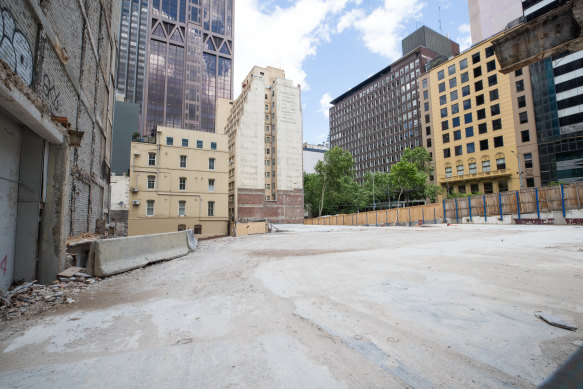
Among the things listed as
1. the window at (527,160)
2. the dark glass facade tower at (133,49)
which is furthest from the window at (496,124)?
the dark glass facade tower at (133,49)

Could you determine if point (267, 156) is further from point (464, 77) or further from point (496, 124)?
point (496, 124)

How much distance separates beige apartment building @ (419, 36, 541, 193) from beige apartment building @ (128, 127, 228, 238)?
45990 millimetres

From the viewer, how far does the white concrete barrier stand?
6.90 metres

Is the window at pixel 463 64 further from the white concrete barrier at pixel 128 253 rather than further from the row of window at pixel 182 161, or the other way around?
the white concrete barrier at pixel 128 253

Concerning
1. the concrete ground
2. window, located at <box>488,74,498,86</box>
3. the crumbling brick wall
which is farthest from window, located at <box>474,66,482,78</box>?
the concrete ground

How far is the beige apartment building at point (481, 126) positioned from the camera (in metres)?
46.9

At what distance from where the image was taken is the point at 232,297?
485cm

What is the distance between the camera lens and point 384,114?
95125mm

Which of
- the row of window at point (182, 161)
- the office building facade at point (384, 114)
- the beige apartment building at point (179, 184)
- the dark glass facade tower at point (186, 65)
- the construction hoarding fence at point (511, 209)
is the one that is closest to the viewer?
the construction hoarding fence at point (511, 209)

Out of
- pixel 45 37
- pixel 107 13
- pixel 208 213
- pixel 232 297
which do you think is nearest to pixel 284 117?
pixel 208 213

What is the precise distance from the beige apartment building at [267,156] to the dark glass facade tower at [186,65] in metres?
57.2

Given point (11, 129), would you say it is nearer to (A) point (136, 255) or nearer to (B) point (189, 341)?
(A) point (136, 255)

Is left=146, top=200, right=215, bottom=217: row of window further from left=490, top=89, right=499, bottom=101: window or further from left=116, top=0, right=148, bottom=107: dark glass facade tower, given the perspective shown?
left=116, top=0, right=148, bottom=107: dark glass facade tower

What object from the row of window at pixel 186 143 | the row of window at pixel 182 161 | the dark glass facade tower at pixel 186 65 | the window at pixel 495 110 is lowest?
the row of window at pixel 182 161
